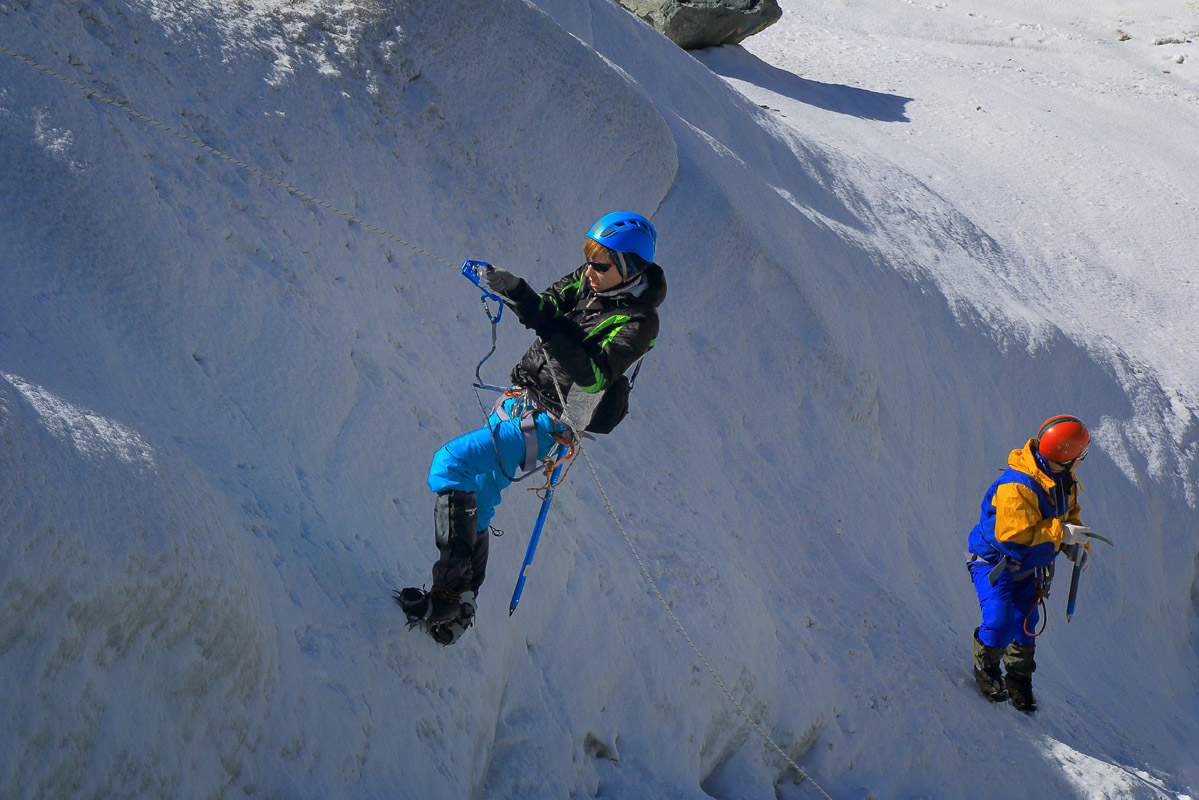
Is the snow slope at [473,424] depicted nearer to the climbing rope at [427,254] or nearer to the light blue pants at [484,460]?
the climbing rope at [427,254]

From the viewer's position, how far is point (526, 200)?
8.02 meters

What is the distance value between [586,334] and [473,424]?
200 centimetres

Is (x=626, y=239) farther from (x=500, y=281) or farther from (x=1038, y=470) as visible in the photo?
(x=1038, y=470)

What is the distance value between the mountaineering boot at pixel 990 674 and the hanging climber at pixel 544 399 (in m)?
5.04

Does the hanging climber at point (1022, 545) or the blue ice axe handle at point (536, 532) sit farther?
the hanging climber at point (1022, 545)

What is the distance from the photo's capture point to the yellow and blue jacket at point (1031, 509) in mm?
7355

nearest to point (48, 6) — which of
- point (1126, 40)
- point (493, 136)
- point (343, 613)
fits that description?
point (493, 136)

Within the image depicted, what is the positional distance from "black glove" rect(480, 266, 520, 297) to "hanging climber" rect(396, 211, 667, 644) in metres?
0.02

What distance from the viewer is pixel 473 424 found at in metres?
6.33

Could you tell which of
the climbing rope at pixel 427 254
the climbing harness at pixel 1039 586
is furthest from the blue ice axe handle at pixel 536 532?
the climbing harness at pixel 1039 586

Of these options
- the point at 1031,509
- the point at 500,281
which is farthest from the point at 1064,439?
the point at 500,281

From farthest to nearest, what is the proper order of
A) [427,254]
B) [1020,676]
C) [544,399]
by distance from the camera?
1. [1020,676]
2. [427,254]
3. [544,399]

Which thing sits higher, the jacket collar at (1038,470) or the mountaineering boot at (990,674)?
the jacket collar at (1038,470)

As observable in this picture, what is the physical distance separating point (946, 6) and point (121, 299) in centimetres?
3063
